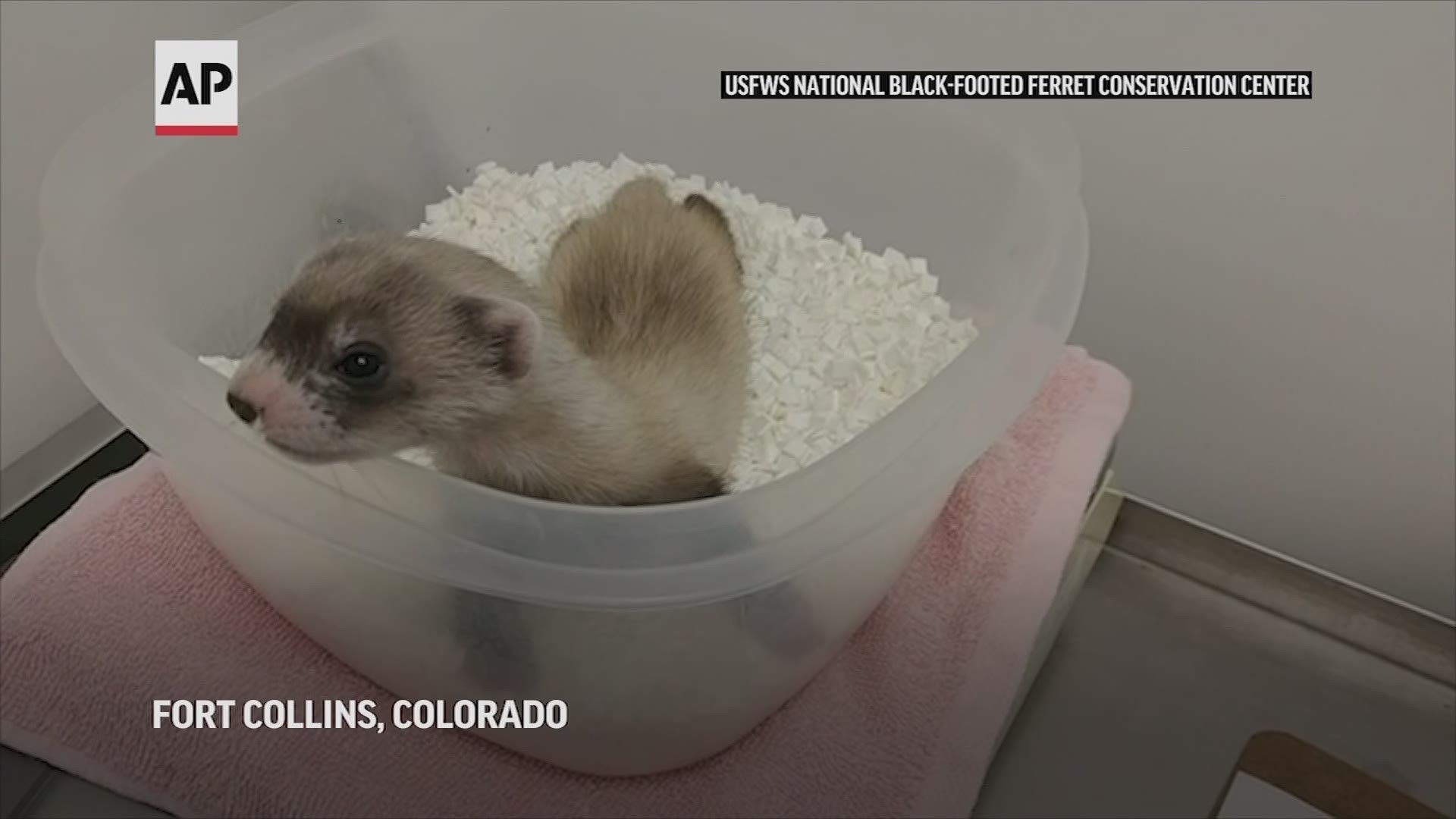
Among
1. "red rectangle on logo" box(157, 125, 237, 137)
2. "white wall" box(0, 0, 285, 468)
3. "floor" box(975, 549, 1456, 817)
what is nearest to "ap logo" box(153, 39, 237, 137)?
"red rectangle on logo" box(157, 125, 237, 137)

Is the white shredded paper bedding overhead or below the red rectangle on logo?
below

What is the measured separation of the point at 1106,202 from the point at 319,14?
0.58 meters

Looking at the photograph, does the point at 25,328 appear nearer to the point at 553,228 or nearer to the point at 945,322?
the point at 553,228

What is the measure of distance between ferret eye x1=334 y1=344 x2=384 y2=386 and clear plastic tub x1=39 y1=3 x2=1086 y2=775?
4 centimetres

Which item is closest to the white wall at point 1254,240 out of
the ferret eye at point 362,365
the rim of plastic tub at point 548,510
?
the rim of plastic tub at point 548,510

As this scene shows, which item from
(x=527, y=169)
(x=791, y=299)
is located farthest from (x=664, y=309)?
(x=527, y=169)

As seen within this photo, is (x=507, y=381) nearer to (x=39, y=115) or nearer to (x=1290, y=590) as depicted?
(x=39, y=115)

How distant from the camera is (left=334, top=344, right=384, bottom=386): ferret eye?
25.1 inches

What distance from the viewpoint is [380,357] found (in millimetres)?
651

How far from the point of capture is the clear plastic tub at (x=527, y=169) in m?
0.63

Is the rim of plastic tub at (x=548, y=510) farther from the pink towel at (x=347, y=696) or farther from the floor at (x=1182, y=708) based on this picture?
the floor at (x=1182, y=708)

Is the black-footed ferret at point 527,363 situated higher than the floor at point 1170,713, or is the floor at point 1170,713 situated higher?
the black-footed ferret at point 527,363

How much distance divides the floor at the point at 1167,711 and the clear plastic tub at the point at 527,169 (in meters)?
0.18

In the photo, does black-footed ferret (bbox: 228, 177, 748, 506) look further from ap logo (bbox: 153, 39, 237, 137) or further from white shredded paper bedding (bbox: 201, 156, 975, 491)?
ap logo (bbox: 153, 39, 237, 137)
